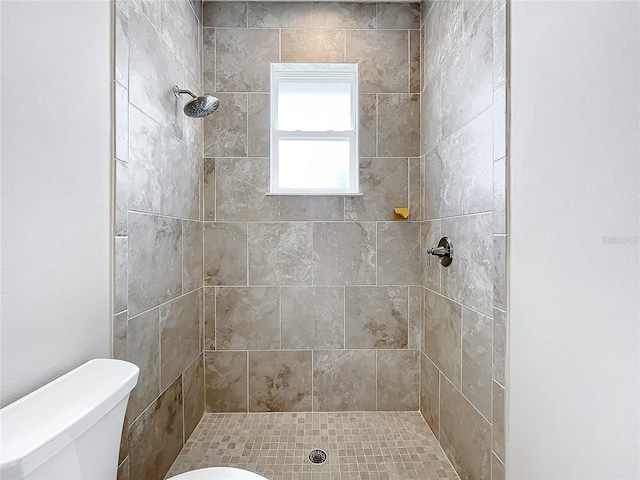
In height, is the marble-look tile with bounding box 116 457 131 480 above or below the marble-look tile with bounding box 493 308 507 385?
below

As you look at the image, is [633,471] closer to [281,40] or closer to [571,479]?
[571,479]

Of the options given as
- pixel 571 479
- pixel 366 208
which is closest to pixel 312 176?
pixel 366 208

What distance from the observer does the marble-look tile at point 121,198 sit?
4.12 feet

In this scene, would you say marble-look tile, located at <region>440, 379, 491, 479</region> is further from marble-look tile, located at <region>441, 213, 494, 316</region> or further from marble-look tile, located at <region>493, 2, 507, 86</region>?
marble-look tile, located at <region>493, 2, 507, 86</region>

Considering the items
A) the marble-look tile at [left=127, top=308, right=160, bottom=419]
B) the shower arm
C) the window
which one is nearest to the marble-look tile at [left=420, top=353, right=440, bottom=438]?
the window

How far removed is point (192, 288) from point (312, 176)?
3.31 ft

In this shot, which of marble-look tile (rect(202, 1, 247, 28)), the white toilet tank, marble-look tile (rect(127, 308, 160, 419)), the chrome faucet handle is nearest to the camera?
the white toilet tank

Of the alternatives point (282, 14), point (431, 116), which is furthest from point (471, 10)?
point (282, 14)

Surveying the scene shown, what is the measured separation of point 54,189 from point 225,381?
164cm

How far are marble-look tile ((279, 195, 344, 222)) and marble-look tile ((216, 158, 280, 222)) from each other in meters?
0.05

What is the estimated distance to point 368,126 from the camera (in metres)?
2.28

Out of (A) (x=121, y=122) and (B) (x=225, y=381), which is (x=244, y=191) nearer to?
(A) (x=121, y=122)

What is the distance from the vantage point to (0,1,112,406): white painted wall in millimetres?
843

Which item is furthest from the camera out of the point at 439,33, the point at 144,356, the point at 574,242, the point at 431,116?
the point at 431,116
